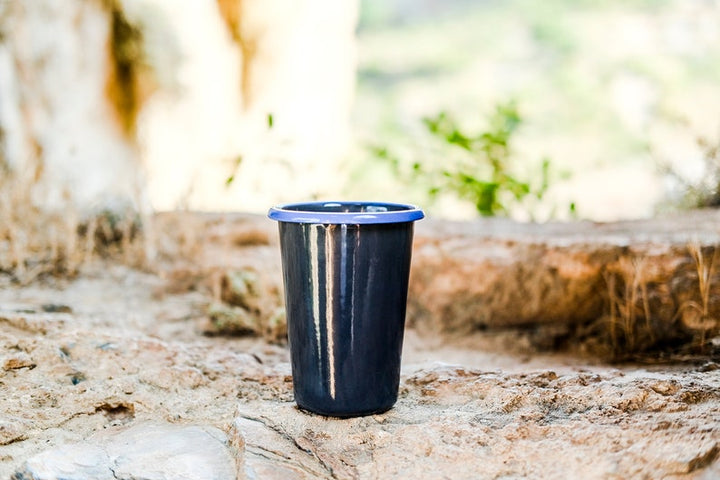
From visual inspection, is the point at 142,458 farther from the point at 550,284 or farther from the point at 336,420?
the point at 550,284

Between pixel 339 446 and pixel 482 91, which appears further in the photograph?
pixel 482 91

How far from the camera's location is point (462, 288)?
11.0 feet

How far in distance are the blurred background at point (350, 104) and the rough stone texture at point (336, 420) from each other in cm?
69

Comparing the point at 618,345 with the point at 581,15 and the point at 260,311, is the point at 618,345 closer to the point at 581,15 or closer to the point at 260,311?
the point at 260,311

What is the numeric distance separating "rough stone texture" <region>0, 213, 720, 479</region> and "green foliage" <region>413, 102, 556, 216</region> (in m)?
1.57

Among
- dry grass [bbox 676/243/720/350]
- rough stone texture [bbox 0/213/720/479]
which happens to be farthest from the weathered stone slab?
dry grass [bbox 676/243/720/350]

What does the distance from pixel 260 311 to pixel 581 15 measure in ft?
36.8

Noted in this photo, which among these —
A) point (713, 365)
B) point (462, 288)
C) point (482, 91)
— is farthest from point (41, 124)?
point (482, 91)

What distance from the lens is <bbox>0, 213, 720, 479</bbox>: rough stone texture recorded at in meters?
1.93

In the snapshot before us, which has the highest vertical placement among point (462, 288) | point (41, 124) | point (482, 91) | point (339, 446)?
point (482, 91)

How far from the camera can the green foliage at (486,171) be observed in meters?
4.86

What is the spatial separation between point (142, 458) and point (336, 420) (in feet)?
1.77

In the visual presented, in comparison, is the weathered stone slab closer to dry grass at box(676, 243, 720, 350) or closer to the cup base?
the cup base

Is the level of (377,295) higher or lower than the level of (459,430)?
higher
